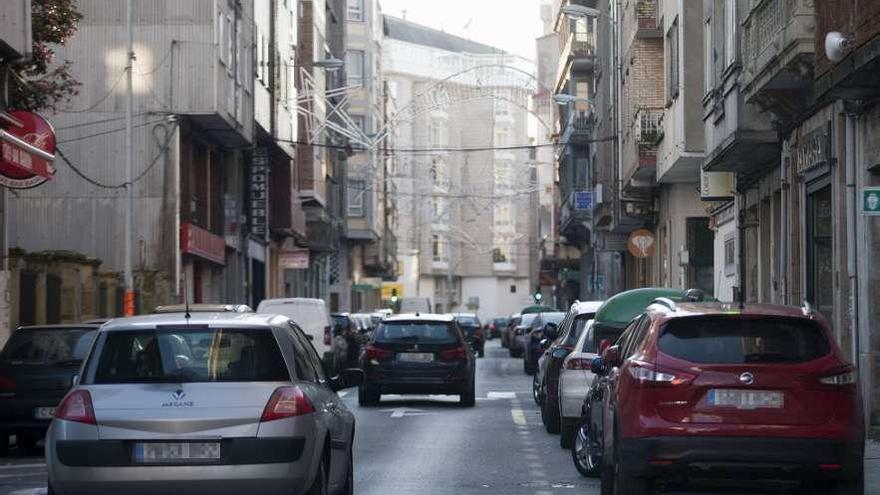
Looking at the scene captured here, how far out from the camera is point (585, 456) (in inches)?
652

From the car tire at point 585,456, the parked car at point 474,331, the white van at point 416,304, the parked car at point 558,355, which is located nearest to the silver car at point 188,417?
the car tire at point 585,456

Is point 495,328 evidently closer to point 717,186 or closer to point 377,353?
point 717,186

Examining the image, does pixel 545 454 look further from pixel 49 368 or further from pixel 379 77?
pixel 379 77

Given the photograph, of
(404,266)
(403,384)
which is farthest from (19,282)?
(404,266)

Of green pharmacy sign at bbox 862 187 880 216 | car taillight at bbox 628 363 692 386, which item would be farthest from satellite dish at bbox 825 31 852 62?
car taillight at bbox 628 363 692 386

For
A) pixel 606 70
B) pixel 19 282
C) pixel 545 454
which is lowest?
pixel 545 454

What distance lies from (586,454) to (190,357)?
5922 millimetres

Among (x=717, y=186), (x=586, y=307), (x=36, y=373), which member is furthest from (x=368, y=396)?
(x=36, y=373)

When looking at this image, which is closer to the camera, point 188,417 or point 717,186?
point 188,417

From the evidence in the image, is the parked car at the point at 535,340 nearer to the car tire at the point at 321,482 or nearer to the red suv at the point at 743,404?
the red suv at the point at 743,404

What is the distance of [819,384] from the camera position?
12195mm

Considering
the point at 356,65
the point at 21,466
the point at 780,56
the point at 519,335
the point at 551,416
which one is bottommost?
the point at 21,466

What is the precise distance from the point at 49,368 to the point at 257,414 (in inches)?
363

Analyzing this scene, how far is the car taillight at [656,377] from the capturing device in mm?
12227
